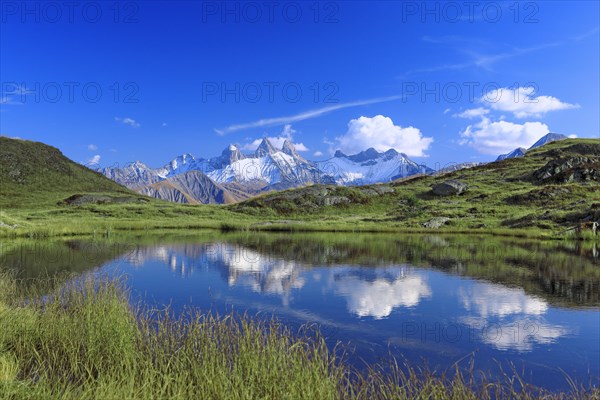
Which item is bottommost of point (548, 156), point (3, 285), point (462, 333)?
point (462, 333)

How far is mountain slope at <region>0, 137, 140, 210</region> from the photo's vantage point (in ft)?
485

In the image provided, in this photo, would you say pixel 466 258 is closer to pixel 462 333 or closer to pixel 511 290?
pixel 511 290

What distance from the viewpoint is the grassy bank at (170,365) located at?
8516 millimetres

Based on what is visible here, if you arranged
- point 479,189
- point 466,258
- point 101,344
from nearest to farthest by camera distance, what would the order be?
1. point 101,344
2. point 466,258
3. point 479,189

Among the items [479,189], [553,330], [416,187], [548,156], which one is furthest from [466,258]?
[548,156]

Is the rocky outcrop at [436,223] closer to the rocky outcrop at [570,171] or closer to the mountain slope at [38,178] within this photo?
the rocky outcrop at [570,171]

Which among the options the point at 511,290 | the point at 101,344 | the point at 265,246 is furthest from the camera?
A: the point at 265,246

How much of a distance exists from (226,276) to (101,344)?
1765cm

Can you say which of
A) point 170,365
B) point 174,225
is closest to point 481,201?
point 174,225

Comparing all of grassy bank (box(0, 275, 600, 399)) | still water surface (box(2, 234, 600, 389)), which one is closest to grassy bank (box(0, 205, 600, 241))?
still water surface (box(2, 234, 600, 389))

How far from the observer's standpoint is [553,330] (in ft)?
56.3

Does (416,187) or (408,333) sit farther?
(416,187)

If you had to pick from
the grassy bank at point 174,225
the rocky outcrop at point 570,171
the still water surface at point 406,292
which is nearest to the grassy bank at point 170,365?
the still water surface at point 406,292

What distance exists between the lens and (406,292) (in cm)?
2438
